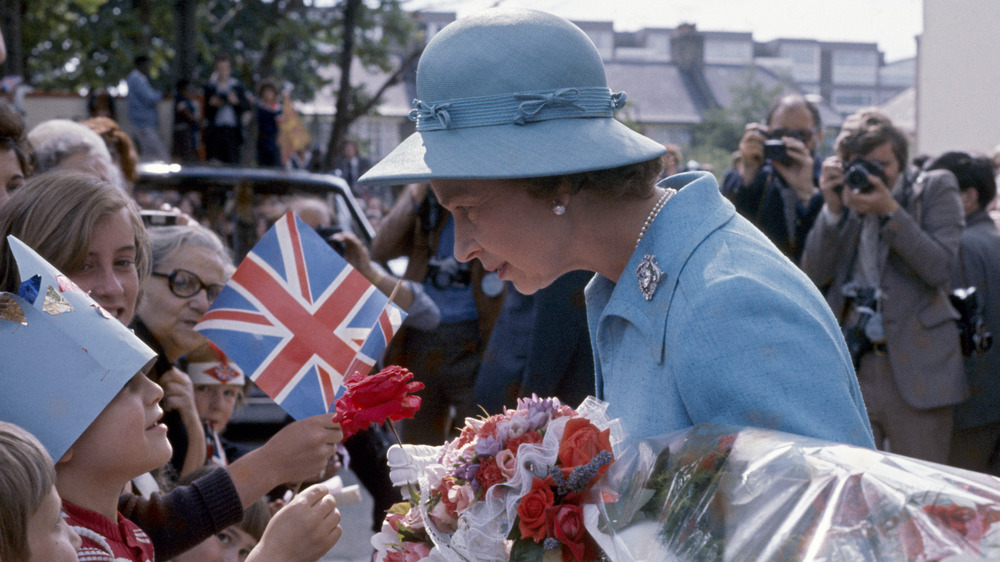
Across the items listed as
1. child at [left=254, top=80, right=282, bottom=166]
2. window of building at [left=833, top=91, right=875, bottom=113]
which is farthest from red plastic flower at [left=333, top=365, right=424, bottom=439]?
window of building at [left=833, top=91, right=875, bottom=113]

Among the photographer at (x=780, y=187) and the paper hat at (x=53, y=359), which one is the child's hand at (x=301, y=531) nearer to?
the paper hat at (x=53, y=359)

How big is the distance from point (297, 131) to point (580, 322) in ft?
38.6

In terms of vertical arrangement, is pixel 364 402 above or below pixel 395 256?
above

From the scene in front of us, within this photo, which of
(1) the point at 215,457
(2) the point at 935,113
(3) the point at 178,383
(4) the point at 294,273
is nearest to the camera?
(4) the point at 294,273

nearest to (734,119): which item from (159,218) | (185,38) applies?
(185,38)

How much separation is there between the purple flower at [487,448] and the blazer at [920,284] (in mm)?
3358

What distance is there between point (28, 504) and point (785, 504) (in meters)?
1.24

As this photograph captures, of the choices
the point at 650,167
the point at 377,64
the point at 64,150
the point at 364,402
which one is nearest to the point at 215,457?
the point at 64,150

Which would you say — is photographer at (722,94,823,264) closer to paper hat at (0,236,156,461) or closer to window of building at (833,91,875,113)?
paper hat at (0,236,156,461)

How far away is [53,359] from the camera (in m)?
1.92

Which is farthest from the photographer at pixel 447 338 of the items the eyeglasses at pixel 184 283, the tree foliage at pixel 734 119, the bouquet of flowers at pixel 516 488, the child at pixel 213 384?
the tree foliage at pixel 734 119

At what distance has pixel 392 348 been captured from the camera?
198 inches

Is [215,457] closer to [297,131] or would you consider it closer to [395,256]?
[395,256]

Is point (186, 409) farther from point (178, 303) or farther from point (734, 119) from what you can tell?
point (734, 119)
